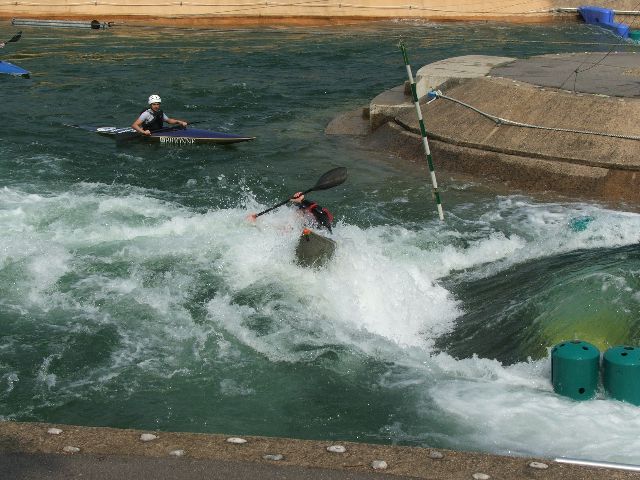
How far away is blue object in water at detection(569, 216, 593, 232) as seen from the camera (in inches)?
412

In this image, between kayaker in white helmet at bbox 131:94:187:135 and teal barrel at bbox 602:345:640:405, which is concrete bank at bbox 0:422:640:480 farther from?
kayaker in white helmet at bbox 131:94:187:135

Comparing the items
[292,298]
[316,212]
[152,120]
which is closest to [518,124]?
[316,212]

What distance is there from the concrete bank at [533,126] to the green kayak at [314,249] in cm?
422

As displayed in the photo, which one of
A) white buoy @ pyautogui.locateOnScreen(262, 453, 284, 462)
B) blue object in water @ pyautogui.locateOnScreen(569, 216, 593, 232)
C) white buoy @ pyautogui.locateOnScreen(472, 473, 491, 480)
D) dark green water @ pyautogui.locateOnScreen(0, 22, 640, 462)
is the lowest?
dark green water @ pyautogui.locateOnScreen(0, 22, 640, 462)

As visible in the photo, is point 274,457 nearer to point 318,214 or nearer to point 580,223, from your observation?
point 318,214

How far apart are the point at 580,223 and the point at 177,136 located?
7552 mm

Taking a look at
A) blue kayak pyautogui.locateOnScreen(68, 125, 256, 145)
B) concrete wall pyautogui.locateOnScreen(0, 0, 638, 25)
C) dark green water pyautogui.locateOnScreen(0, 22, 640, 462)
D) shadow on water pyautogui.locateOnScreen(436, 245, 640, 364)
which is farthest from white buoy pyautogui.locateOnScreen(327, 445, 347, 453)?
concrete wall pyautogui.locateOnScreen(0, 0, 638, 25)

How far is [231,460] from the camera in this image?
5340 mm

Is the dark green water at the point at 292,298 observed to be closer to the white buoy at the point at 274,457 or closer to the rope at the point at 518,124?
the rope at the point at 518,124

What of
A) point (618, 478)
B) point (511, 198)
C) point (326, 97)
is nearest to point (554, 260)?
point (511, 198)

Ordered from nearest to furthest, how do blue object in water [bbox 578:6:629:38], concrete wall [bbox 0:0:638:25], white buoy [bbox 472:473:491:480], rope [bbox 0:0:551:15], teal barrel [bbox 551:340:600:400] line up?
1. white buoy [bbox 472:473:491:480]
2. teal barrel [bbox 551:340:600:400]
3. concrete wall [bbox 0:0:638:25]
4. rope [bbox 0:0:551:15]
5. blue object in water [bbox 578:6:629:38]

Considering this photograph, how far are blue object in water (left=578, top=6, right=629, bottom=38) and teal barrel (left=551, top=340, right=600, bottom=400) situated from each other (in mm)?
29553

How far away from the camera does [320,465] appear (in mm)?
5281

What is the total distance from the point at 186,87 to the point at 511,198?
10474 mm
